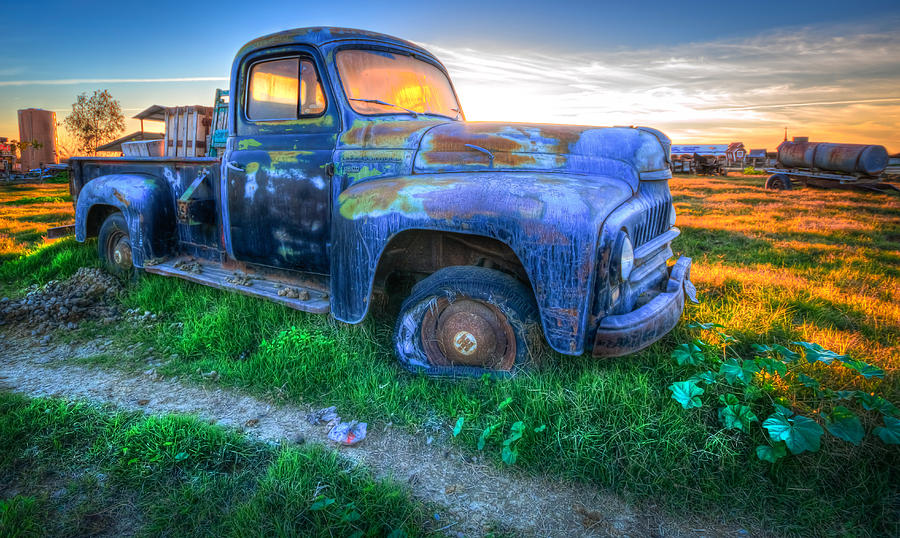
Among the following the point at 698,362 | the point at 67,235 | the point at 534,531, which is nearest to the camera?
the point at 534,531

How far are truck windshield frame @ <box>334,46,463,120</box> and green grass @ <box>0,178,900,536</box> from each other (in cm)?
156

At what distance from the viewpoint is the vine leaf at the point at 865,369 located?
9.09 feet

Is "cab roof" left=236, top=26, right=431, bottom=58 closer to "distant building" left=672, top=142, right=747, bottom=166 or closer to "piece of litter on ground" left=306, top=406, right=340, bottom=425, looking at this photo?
"piece of litter on ground" left=306, top=406, right=340, bottom=425

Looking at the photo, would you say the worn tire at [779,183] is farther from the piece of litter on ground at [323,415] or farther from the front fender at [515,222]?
the piece of litter on ground at [323,415]

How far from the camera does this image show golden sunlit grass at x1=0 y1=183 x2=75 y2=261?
7.01 metres

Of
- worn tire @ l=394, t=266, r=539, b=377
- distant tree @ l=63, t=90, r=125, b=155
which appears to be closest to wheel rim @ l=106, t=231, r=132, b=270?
worn tire @ l=394, t=266, r=539, b=377

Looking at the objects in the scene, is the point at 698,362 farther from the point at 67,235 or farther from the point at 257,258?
the point at 67,235

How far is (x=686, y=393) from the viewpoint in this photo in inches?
111

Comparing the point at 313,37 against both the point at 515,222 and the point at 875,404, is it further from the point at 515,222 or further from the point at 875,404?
the point at 875,404

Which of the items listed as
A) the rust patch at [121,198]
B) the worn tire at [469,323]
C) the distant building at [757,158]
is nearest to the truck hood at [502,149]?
the worn tire at [469,323]

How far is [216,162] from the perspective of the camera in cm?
436

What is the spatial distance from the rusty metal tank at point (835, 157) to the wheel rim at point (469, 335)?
Answer: 62.2ft

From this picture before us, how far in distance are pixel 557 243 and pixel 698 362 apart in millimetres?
1287

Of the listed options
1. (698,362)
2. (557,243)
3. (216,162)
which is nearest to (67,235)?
(216,162)
